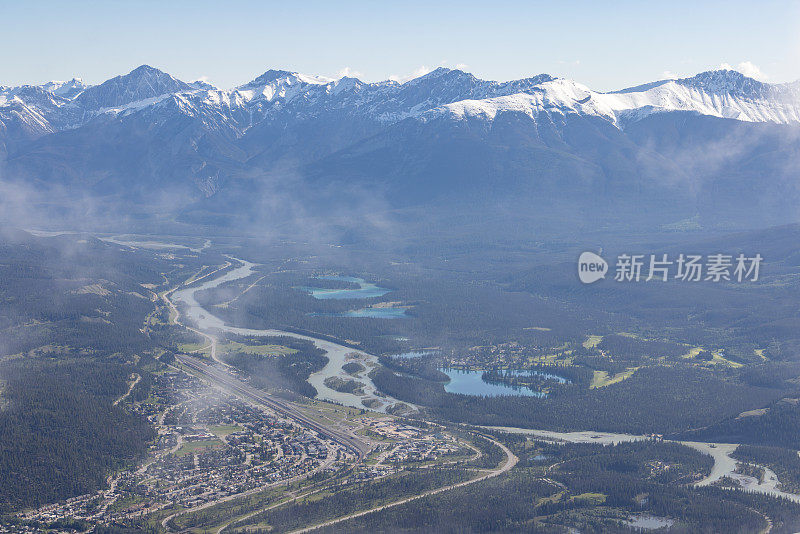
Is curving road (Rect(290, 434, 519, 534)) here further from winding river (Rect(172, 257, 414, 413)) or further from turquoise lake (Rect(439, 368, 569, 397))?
turquoise lake (Rect(439, 368, 569, 397))

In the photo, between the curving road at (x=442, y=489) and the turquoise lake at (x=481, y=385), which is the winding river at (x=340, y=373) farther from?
the curving road at (x=442, y=489)

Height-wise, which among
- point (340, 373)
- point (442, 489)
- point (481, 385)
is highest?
point (481, 385)

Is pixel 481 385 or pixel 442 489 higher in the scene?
pixel 481 385

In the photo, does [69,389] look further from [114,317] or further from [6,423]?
[114,317]

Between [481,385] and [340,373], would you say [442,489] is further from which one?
[340,373]

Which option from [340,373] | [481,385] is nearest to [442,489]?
[481,385]

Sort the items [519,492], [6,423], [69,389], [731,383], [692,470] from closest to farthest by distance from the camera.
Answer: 1. [519,492]
2. [692,470]
3. [6,423]
4. [69,389]
5. [731,383]

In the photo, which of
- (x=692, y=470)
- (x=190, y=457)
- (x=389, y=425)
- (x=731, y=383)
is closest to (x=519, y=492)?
(x=692, y=470)

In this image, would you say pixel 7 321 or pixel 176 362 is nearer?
pixel 176 362

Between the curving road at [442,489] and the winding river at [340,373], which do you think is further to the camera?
the winding river at [340,373]

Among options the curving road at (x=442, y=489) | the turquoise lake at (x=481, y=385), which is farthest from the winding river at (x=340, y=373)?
the curving road at (x=442, y=489)

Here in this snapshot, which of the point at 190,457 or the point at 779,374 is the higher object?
the point at 779,374
